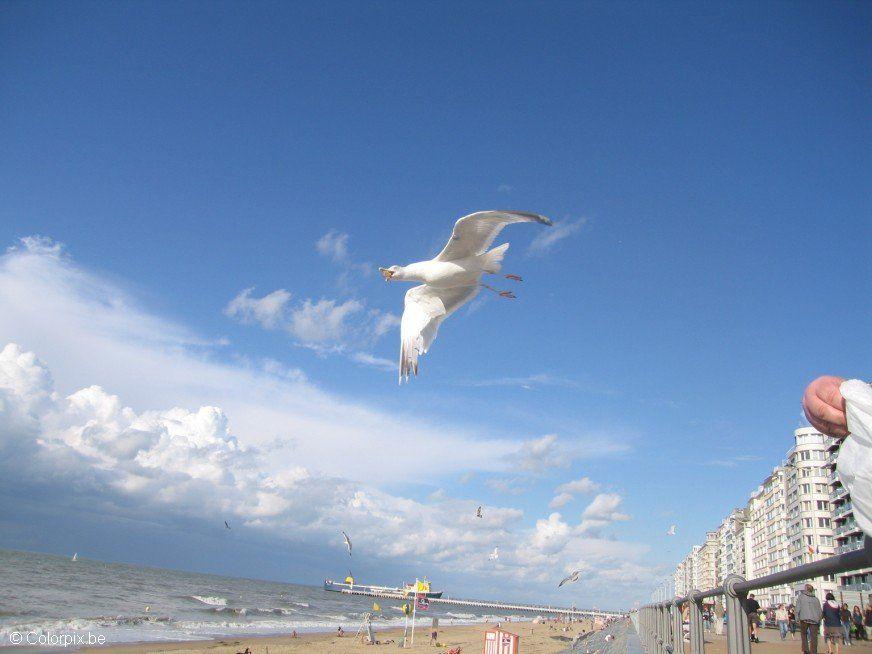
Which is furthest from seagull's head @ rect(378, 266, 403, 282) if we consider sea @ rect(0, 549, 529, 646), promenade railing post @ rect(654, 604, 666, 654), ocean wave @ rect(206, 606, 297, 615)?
ocean wave @ rect(206, 606, 297, 615)

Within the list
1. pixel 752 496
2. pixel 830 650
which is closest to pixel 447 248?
pixel 830 650

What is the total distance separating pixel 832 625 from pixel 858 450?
8.76ft

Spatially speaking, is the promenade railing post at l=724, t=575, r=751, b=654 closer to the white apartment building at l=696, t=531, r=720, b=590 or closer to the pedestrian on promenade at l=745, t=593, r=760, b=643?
the pedestrian on promenade at l=745, t=593, r=760, b=643

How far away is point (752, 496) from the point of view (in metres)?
92.9

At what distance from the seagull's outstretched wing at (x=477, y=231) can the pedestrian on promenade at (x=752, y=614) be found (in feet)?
20.8

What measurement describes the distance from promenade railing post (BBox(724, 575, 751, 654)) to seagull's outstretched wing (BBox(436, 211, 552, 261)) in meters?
6.60

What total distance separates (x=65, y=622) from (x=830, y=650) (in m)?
30.9

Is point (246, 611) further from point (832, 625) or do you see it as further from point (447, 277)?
point (832, 625)

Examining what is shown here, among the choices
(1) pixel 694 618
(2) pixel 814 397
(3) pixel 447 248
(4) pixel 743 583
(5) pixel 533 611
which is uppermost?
(3) pixel 447 248

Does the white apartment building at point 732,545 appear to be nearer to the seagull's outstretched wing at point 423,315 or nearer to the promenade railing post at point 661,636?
the seagull's outstretched wing at point 423,315

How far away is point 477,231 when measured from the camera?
31.7 ft

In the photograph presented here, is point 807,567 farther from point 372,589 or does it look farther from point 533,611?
Answer: point 533,611

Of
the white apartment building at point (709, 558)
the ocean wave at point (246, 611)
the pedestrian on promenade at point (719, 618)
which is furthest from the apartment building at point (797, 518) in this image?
the pedestrian on promenade at point (719, 618)

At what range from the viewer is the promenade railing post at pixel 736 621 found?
2.27 metres
